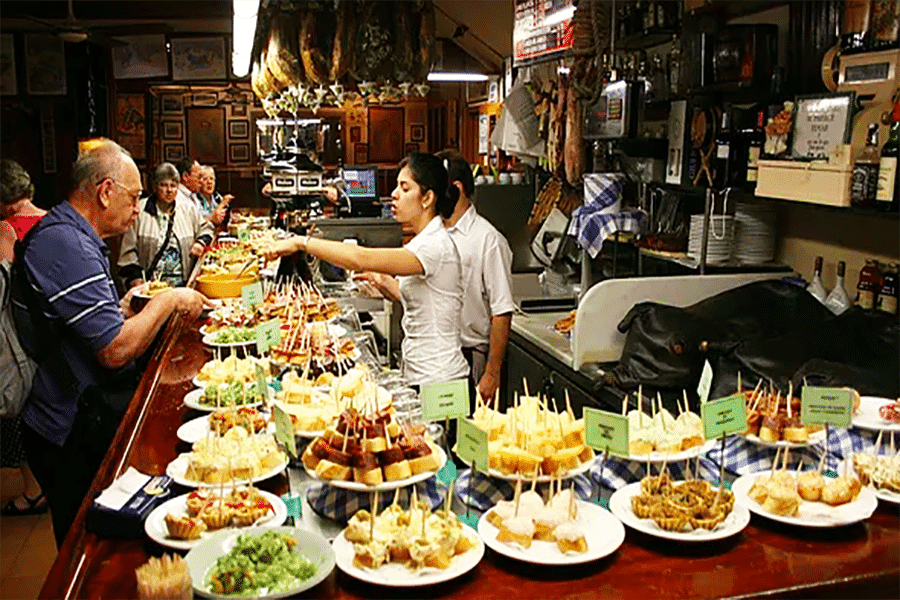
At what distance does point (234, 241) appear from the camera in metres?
6.82

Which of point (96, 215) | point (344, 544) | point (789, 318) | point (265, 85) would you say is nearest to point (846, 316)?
point (789, 318)

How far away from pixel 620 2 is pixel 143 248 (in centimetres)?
371

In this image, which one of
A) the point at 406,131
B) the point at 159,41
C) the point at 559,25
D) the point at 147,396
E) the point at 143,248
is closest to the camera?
the point at 147,396

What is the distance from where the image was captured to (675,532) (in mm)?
1801

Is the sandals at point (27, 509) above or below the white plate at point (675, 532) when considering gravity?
below

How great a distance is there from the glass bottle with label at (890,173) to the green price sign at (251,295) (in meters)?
2.35

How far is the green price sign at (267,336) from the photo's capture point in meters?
2.81

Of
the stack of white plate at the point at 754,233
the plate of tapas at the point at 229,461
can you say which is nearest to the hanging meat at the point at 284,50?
the stack of white plate at the point at 754,233

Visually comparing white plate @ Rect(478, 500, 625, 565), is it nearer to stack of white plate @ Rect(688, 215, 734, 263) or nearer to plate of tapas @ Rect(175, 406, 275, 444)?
plate of tapas @ Rect(175, 406, 275, 444)

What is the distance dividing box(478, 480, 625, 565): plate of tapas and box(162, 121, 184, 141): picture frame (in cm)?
1173

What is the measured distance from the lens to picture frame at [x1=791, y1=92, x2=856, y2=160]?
124 inches

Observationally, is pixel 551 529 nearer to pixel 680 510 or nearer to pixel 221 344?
pixel 680 510

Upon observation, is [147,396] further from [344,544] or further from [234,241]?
[234,241]

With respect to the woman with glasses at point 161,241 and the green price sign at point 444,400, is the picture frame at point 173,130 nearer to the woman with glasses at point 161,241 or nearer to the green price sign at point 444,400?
the woman with glasses at point 161,241
